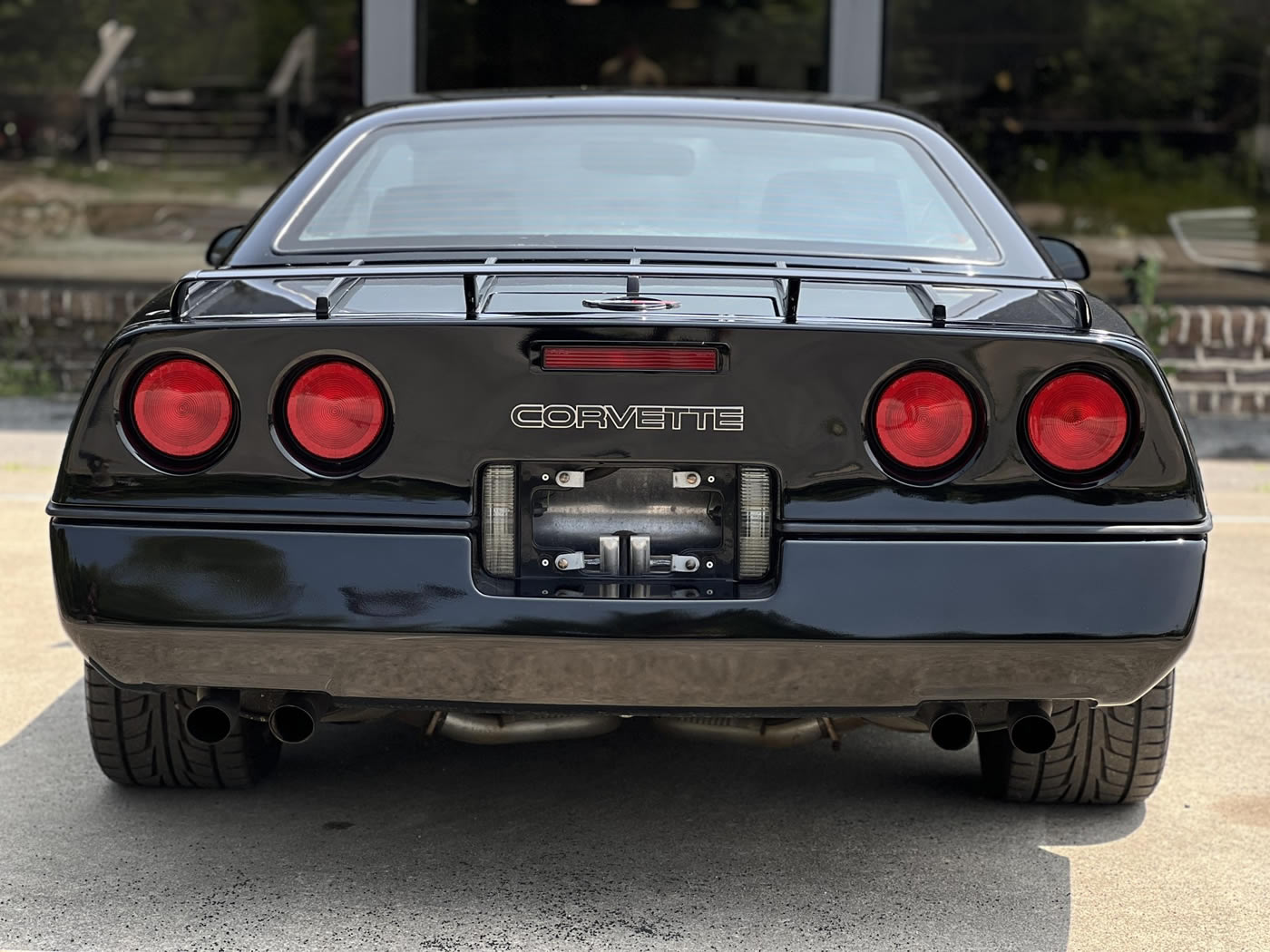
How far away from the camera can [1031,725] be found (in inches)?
106

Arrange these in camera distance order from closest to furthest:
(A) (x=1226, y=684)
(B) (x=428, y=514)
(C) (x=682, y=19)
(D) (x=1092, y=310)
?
1. (B) (x=428, y=514)
2. (D) (x=1092, y=310)
3. (A) (x=1226, y=684)
4. (C) (x=682, y=19)

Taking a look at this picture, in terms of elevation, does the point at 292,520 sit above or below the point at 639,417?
below

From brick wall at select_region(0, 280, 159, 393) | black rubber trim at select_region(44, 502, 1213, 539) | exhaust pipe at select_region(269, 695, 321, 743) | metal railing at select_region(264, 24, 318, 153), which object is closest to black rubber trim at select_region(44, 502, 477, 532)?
black rubber trim at select_region(44, 502, 1213, 539)

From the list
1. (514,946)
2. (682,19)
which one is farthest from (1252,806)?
(682,19)

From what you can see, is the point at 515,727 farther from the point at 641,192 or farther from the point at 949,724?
the point at 641,192

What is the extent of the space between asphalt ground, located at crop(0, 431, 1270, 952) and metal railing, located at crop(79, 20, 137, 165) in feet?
21.0

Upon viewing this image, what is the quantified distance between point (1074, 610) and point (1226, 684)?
1.93 meters

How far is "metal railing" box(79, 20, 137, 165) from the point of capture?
9492 mm

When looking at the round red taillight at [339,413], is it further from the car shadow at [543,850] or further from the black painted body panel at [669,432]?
the car shadow at [543,850]

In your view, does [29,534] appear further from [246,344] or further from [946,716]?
[946,716]

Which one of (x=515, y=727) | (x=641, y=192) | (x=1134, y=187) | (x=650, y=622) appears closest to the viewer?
(x=650, y=622)

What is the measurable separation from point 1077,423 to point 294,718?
4.38 feet

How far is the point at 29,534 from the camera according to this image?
5863 millimetres

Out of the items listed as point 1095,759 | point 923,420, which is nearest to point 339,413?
point 923,420
